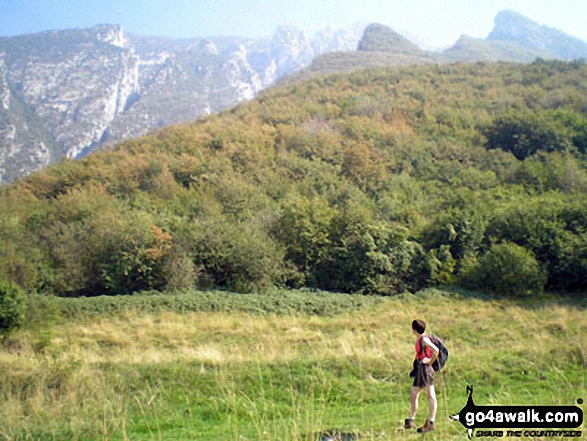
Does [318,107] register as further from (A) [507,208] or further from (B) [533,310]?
(B) [533,310]

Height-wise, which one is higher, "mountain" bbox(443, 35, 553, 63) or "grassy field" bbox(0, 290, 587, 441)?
"mountain" bbox(443, 35, 553, 63)

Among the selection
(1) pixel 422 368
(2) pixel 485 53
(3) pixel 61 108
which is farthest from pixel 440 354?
(2) pixel 485 53

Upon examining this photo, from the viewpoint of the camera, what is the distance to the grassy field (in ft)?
16.7

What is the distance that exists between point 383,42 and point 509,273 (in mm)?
163066

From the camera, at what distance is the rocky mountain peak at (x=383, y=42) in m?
153

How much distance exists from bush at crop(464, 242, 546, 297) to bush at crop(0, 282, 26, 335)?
22431 mm

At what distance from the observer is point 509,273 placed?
70.4 ft

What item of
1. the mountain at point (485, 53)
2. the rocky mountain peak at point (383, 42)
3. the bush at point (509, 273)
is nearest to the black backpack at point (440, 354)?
the bush at point (509, 273)

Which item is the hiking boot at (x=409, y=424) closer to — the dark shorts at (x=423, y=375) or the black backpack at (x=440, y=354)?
the dark shorts at (x=423, y=375)

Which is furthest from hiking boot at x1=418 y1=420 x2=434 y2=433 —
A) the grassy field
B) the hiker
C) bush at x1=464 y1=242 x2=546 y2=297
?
bush at x1=464 y1=242 x2=546 y2=297

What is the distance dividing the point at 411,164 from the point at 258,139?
19499 millimetres

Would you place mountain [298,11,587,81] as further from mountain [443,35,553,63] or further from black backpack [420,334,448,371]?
black backpack [420,334,448,371]

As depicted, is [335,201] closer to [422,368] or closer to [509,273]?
[509,273]

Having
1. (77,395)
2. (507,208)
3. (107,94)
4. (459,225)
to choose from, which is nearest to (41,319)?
(77,395)
